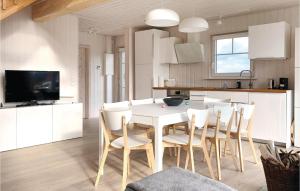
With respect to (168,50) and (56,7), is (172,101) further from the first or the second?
(168,50)

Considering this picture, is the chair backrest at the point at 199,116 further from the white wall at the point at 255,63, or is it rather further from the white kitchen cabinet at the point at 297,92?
the white wall at the point at 255,63

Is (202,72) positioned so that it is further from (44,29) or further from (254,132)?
(44,29)

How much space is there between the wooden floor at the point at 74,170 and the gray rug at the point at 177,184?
3.76ft

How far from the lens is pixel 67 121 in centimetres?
491

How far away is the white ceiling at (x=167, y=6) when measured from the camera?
15.2ft

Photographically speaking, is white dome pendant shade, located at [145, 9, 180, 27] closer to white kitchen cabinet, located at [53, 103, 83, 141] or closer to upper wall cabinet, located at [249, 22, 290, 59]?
upper wall cabinet, located at [249, 22, 290, 59]

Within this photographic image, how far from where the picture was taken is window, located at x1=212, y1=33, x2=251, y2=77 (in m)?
5.38

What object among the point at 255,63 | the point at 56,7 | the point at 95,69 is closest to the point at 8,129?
the point at 56,7

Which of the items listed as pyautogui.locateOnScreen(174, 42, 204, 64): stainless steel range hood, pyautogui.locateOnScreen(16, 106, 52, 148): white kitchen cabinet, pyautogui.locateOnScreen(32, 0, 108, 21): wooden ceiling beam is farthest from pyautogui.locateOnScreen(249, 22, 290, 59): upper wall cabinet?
pyautogui.locateOnScreen(16, 106, 52, 148): white kitchen cabinet

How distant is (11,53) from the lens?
455 centimetres

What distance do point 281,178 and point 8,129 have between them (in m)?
3.79

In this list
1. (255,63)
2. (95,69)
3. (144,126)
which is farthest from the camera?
(95,69)

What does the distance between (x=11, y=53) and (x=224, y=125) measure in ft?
12.0

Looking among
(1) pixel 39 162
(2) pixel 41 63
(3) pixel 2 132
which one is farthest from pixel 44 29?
(1) pixel 39 162
